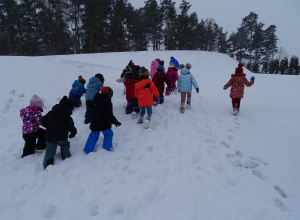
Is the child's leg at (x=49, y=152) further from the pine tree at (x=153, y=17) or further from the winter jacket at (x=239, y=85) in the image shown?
the pine tree at (x=153, y=17)

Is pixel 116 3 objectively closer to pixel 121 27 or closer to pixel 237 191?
pixel 121 27

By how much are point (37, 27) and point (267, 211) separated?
36.6m

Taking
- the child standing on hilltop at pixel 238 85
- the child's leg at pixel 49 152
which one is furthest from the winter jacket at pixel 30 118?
the child standing on hilltop at pixel 238 85

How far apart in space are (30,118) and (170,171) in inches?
145

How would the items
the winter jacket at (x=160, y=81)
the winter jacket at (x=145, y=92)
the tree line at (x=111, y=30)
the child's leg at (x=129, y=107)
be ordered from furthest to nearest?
the tree line at (x=111, y=30) < the winter jacket at (x=160, y=81) < the child's leg at (x=129, y=107) < the winter jacket at (x=145, y=92)

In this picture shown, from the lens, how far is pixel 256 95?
8969 millimetres

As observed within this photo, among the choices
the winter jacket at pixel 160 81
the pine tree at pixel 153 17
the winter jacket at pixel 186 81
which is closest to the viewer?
the winter jacket at pixel 186 81

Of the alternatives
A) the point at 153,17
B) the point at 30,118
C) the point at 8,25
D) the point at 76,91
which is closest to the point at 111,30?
the point at 153,17

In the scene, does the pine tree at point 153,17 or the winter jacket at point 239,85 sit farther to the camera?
the pine tree at point 153,17

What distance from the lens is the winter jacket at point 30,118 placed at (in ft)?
14.9

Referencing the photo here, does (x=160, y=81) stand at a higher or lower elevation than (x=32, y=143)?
higher

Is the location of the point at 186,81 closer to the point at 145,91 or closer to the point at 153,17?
the point at 145,91

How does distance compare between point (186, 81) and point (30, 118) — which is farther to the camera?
point (186, 81)

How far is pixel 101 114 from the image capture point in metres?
4.47
